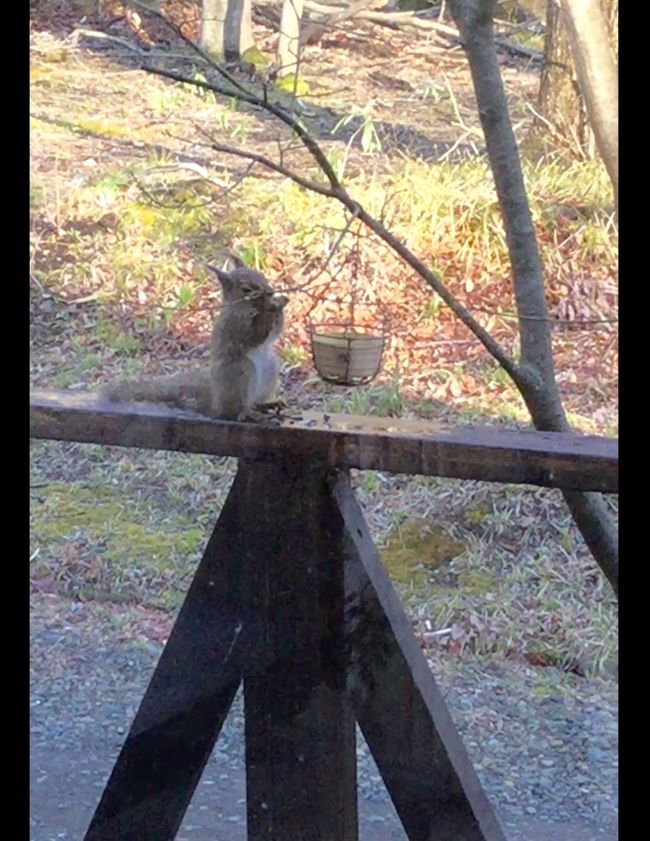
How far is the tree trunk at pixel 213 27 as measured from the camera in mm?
1504

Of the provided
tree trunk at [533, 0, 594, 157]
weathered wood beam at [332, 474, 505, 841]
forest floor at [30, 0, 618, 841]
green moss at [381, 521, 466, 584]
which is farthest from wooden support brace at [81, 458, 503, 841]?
tree trunk at [533, 0, 594, 157]

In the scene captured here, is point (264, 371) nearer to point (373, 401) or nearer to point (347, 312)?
point (347, 312)

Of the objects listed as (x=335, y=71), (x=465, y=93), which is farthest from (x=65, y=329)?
(x=465, y=93)

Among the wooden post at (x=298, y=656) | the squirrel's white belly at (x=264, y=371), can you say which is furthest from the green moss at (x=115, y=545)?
the wooden post at (x=298, y=656)

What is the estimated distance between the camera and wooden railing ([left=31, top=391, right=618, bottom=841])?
3.66ft

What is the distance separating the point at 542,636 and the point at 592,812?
1.66 feet

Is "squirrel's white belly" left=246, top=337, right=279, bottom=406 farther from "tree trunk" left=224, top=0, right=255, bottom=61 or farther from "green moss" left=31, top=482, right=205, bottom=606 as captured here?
"tree trunk" left=224, top=0, right=255, bottom=61

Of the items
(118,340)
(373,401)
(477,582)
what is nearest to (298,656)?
(477,582)

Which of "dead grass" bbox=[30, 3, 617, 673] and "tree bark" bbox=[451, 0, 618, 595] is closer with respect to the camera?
"tree bark" bbox=[451, 0, 618, 595]

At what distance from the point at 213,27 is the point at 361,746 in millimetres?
944

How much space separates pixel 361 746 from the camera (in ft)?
3.80

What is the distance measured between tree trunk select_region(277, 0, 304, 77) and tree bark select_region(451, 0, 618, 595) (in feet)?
0.79
